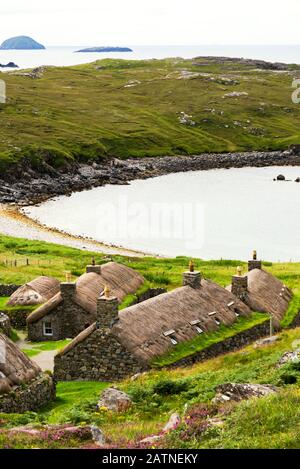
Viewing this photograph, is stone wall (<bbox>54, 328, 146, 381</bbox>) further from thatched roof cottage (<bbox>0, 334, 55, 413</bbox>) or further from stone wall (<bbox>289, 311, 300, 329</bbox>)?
stone wall (<bbox>289, 311, 300, 329</bbox>)

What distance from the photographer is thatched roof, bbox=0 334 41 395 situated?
27.5m

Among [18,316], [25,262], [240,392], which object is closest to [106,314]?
[240,392]

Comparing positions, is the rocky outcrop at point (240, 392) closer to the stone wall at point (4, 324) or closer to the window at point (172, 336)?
the window at point (172, 336)

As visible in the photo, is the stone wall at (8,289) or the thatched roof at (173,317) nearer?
the thatched roof at (173,317)

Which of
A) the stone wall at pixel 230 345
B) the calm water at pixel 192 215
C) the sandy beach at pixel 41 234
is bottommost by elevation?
the calm water at pixel 192 215

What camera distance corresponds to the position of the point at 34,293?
50219 millimetres

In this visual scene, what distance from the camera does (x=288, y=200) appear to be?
158 m

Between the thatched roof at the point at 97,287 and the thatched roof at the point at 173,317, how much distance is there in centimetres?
600

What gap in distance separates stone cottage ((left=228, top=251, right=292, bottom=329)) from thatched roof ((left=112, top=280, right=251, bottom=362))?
1652mm

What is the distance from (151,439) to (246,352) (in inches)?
616

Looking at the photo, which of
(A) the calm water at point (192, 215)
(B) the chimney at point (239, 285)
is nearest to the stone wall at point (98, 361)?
(B) the chimney at point (239, 285)

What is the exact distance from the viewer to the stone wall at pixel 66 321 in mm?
43438

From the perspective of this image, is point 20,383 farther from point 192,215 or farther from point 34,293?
point 192,215

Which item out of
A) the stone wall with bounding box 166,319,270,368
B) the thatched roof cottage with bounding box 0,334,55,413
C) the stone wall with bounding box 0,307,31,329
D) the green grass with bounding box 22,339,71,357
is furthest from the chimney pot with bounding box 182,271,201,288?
the thatched roof cottage with bounding box 0,334,55,413
